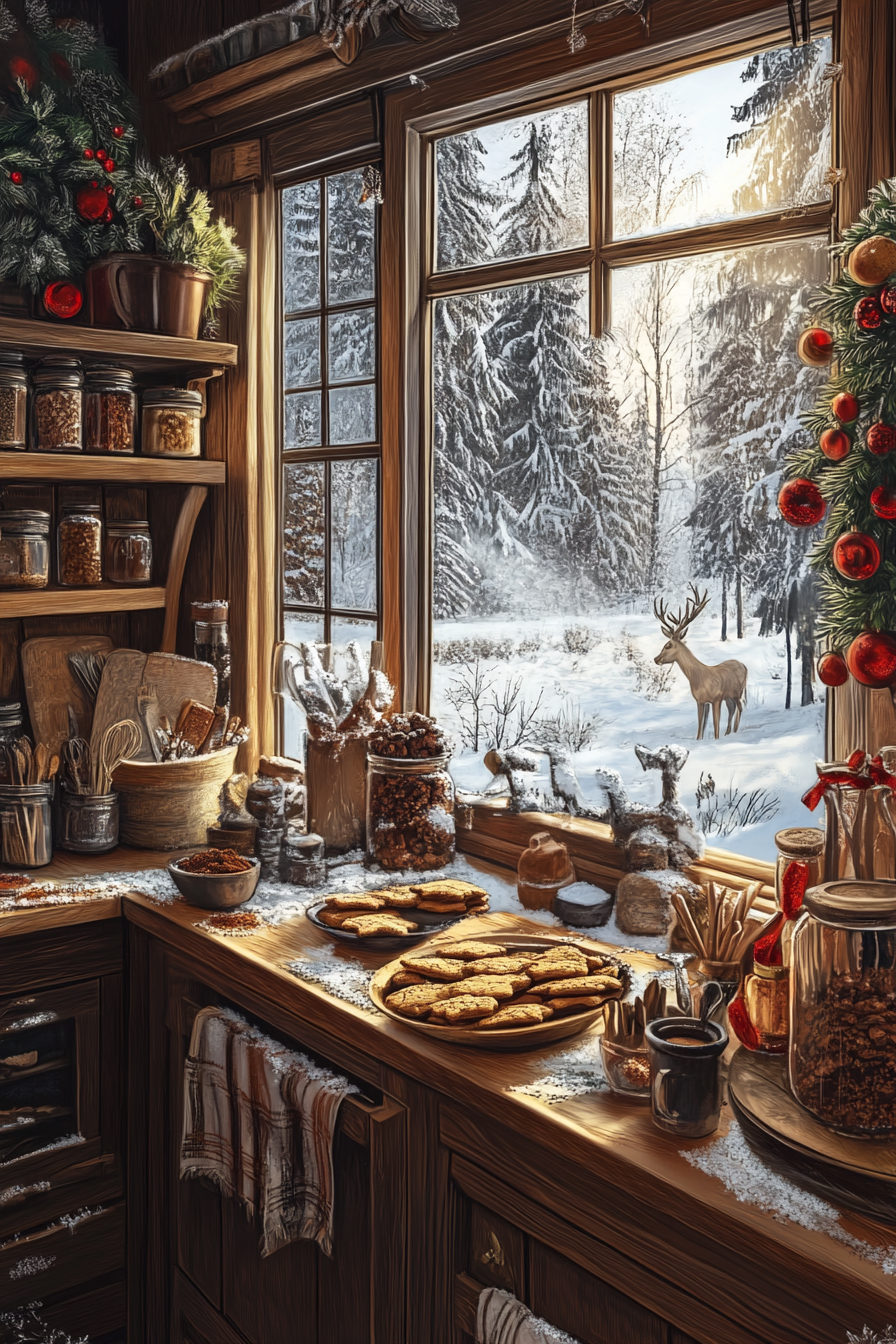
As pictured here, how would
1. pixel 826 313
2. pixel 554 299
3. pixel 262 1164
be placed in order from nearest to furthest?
pixel 826 313, pixel 262 1164, pixel 554 299

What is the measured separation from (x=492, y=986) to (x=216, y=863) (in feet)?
2.34

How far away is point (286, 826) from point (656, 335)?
1.14 metres

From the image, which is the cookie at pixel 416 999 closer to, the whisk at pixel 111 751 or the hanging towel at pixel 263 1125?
the hanging towel at pixel 263 1125

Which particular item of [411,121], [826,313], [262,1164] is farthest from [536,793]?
[411,121]

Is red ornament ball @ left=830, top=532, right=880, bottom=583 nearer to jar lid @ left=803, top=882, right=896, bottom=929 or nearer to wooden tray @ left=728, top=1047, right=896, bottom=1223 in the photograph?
jar lid @ left=803, top=882, right=896, bottom=929

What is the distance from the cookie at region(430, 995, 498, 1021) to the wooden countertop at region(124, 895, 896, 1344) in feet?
0.13

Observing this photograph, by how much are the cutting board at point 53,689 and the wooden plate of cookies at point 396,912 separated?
3.24 ft

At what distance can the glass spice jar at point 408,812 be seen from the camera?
2113 mm

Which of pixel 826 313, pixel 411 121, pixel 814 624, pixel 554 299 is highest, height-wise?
pixel 411 121

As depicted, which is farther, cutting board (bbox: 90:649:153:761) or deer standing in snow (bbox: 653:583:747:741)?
cutting board (bbox: 90:649:153:761)

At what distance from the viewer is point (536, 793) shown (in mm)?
2135

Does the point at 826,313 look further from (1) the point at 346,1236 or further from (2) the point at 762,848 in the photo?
(1) the point at 346,1236

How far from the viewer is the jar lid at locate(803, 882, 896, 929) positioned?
1160 mm

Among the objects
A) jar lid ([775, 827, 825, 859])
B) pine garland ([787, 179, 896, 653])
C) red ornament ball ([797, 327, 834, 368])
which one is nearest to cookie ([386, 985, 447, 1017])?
jar lid ([775, 827, 825, 859])
